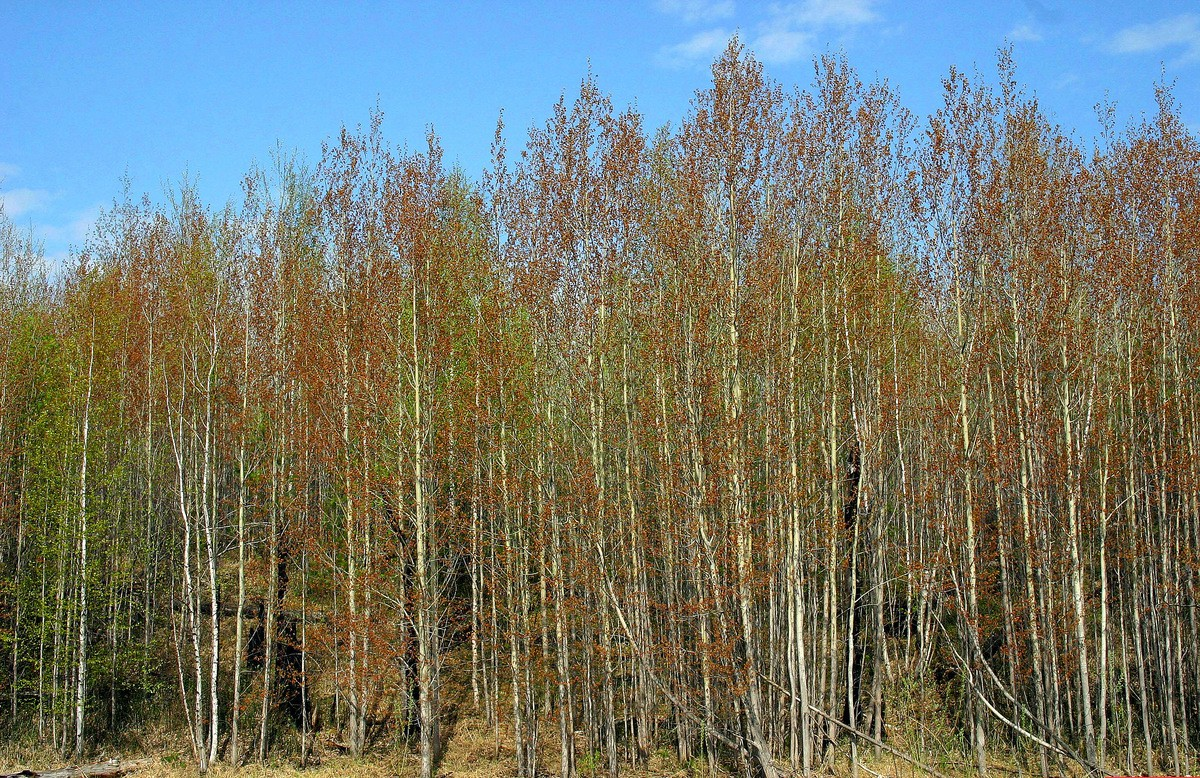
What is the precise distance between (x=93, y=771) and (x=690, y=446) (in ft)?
35.2

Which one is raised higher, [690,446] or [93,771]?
[690,446]

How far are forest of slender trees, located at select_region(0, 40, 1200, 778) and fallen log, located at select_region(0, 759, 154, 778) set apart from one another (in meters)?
1.04

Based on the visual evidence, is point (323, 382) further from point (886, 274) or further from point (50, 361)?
point (886, 274)

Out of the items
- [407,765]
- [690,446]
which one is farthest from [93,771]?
[690,446]

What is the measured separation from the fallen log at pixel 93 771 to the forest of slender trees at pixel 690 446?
1.04 m

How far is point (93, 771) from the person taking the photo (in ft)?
43.3

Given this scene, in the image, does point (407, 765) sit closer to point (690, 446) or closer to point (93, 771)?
point (93, 771)

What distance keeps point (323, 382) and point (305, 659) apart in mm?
4910

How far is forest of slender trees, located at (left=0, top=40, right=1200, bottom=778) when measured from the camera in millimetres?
12508

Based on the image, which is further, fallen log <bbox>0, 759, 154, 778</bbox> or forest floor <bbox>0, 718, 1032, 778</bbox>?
fallen log <bbox>0, 759, 154, 778</bbox>

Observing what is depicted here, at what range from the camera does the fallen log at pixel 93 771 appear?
501 inches

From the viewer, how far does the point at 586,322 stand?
1368cm

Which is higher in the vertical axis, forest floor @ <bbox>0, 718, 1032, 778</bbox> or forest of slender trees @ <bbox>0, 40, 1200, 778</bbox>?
forest of slender trees @ <bbox>0, 40, 1200, 778</bbox>

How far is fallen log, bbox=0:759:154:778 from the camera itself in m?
12.7
